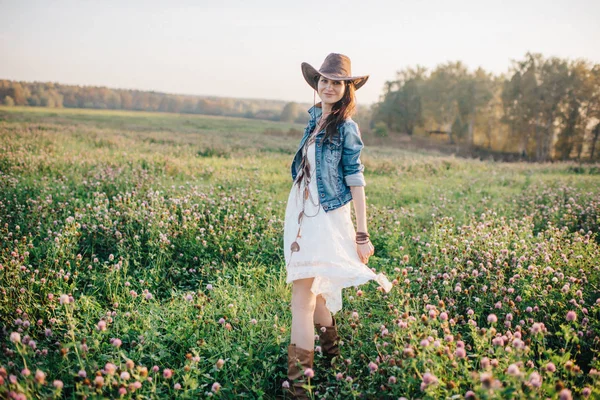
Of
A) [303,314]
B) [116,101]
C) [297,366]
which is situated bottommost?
[297,366]

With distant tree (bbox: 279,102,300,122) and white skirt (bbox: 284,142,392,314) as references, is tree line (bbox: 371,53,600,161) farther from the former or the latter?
white skirt (bbox: 284,142,392,314)

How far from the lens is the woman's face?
299 centimetres

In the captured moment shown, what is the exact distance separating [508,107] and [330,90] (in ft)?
138

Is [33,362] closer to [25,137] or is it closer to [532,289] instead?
[532,289]

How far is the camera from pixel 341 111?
119 inches

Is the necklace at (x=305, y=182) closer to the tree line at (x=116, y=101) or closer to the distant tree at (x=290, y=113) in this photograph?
the tree line at (x=116, y=101)

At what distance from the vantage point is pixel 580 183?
1119cm

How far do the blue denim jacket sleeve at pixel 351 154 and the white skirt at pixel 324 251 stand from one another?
221 millimetres

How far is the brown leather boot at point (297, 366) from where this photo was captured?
2.85 metres

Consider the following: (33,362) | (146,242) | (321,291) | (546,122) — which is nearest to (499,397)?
(321,291)

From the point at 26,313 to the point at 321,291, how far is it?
101 inches

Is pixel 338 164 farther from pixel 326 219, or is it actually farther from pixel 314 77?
pixel 314 77

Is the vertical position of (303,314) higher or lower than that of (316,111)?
lower

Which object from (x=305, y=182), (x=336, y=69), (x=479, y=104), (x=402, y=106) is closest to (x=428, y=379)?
(x=305, y=182)
